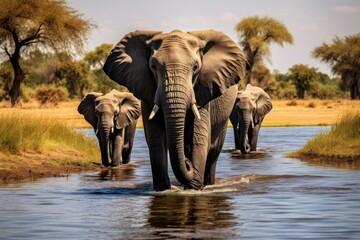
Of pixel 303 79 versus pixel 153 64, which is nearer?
pixel 153 64

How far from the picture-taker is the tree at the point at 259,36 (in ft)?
226

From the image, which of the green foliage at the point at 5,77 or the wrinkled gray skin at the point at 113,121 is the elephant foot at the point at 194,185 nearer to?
the wrinkled gray skin at the point at 113,121

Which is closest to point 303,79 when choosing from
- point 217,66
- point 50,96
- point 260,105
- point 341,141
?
point 50,96

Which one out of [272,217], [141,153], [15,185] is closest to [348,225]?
[272,217]

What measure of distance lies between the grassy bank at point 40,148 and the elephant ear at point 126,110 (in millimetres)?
956

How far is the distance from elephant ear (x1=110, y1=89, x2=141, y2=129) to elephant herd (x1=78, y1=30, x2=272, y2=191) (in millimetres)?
6296

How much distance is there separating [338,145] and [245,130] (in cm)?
393

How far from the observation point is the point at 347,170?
58.4ft

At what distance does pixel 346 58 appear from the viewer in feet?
250

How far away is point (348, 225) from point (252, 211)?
1.53 meters

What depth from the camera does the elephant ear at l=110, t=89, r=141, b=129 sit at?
816 inches

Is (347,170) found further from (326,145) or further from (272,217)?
(272,217)

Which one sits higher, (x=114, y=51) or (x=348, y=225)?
(x=114, y=51)

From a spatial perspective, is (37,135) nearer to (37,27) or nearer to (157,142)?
(157,142)
